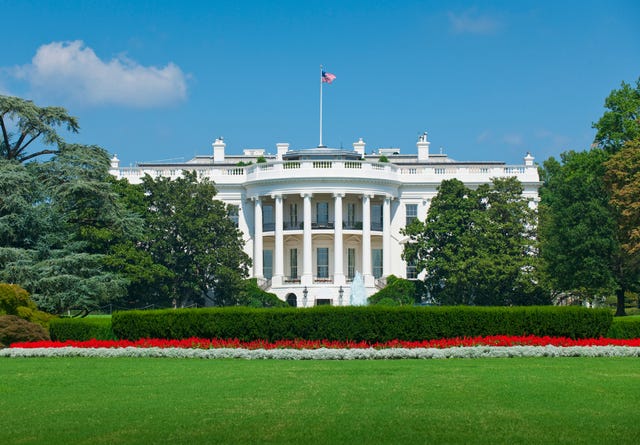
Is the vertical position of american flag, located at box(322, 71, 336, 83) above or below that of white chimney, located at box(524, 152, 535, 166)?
above

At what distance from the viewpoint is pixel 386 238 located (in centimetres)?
6066

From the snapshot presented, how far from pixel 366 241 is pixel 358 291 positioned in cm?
390

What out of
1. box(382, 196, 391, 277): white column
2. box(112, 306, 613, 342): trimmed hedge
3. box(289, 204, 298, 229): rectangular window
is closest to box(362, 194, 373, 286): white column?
box(382, 196, 391, 277): white column

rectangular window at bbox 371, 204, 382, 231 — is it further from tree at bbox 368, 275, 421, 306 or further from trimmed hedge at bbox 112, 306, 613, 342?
trimmed hedge at bbox 112, 306, 613, 342

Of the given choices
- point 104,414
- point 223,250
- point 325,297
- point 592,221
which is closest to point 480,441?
point 104,414

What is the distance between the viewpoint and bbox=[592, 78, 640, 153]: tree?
47594mm

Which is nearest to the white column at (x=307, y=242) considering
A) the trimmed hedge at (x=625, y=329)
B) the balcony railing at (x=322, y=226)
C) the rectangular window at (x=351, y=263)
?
the balcony railing at (x=322, y=226)

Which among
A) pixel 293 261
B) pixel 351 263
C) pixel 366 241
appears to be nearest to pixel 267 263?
pixel 293 261

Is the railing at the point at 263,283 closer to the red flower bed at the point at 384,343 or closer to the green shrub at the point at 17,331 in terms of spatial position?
the green shrub at the point at 17,331

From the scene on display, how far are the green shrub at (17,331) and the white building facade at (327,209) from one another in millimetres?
31037

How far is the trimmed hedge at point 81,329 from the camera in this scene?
87.0 feet

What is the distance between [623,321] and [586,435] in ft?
49.2

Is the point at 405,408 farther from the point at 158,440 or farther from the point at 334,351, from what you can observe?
the point at 334,351

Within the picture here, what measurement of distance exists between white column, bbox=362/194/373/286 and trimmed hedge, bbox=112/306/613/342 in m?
33.9
